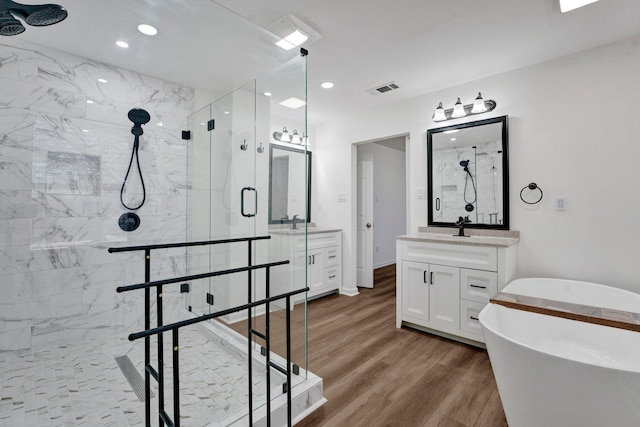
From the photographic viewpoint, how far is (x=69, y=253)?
7.34 feet

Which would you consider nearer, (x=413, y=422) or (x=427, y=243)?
(x=413, y=422)

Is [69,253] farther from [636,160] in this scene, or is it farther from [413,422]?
[636,160]

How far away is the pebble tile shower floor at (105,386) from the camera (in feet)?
4.99

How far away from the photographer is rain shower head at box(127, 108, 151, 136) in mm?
2488

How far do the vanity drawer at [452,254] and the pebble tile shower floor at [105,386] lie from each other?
171 cm

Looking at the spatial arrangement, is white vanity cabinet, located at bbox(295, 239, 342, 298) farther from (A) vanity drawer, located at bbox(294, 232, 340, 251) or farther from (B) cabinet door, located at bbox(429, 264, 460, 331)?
(B) cabinet door, located at bbox(429, 264, 460, 331)

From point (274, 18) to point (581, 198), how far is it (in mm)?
2705

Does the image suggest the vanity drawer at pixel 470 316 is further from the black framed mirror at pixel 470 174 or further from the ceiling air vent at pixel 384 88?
the ceiling air vent at pixel 384 88

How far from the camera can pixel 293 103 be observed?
6.51 feet

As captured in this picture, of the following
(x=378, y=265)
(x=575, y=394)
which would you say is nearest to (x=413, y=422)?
(x=575, y=394)

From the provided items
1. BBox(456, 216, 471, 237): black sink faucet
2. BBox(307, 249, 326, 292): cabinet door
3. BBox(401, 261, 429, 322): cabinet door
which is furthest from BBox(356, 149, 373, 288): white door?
BBox(456, 216, 471, 237): black sink faucet

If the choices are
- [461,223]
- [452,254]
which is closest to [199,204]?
[452,254]

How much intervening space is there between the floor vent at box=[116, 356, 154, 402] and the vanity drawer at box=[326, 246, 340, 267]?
7.63 feet

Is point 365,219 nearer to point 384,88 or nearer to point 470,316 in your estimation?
point 384,88
